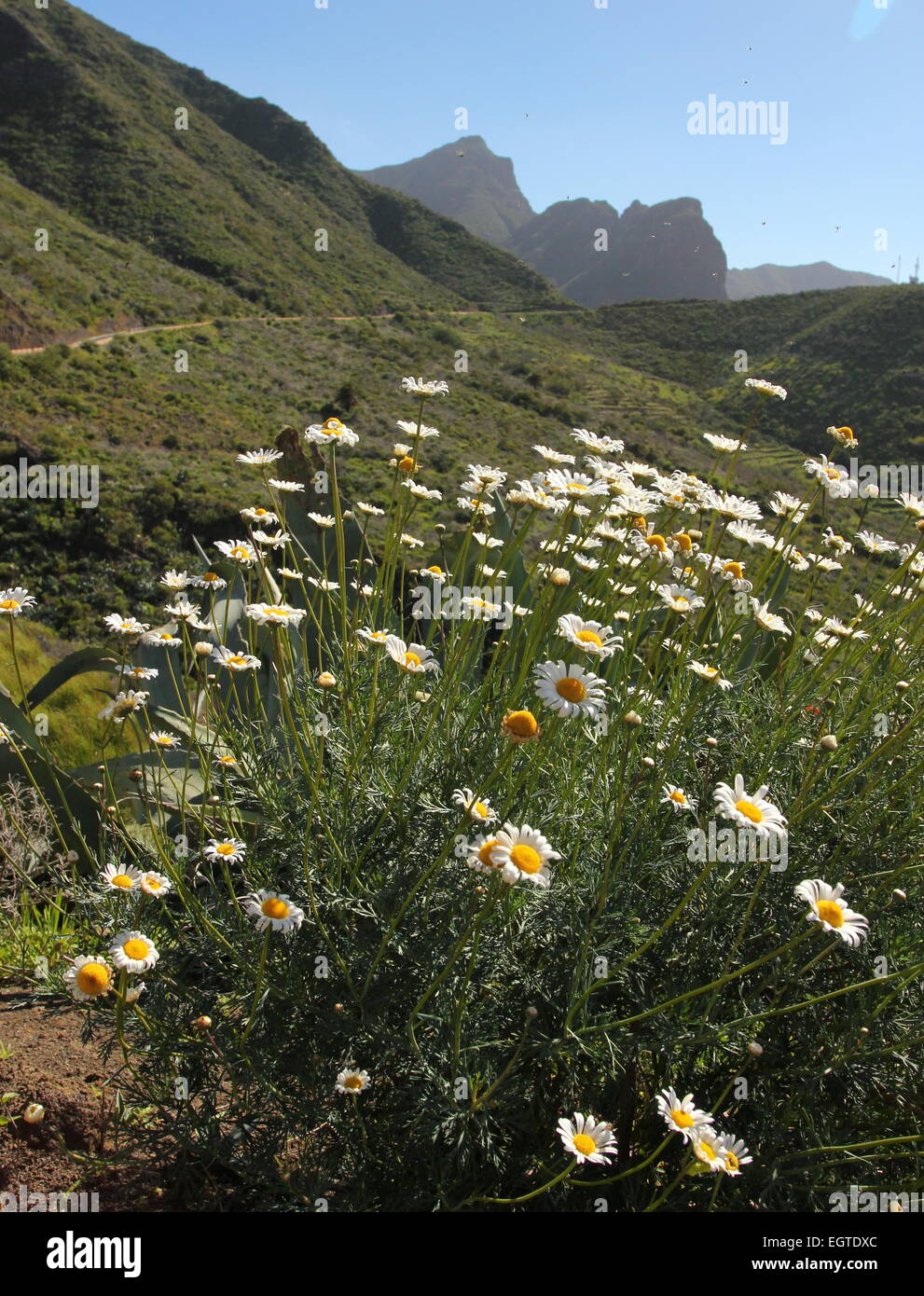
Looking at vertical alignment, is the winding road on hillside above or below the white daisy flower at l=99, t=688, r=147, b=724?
above

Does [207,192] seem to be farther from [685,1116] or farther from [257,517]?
[685,1116]

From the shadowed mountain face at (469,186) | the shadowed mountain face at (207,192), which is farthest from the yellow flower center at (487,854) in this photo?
the shadowed mountain face at (469,186)

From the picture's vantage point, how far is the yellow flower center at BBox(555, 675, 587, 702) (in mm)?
1637

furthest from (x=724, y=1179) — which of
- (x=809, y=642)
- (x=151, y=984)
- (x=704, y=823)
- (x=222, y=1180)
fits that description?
(x=809, y=642)

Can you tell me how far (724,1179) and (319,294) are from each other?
54173mm

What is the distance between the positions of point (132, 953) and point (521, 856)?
856 millimetres

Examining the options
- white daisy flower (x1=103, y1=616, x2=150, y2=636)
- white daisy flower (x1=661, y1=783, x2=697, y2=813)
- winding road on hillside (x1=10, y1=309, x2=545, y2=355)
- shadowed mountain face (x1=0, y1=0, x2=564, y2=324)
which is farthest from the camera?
shadowed mountain face (x1=0, y1=0, x2=564, y2=324)

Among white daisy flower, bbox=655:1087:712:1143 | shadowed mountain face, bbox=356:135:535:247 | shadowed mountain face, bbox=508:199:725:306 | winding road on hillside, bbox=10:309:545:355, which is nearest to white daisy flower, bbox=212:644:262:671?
white daisy flower, bbox=655:1087:712:1143

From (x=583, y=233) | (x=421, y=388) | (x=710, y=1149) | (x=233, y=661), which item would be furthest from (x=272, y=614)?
(x=583, y=233)

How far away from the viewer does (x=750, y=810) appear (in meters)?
1.65

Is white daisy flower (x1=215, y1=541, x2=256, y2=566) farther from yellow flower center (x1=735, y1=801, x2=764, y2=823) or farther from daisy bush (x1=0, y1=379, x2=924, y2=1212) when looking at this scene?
yellow flower center (x1=735, y1=801, x2=764, y2=823)

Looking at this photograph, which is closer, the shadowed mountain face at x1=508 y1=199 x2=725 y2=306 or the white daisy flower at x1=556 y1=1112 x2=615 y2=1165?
the white daisy flower at x1=556 y1=1112 x2=615 y2=1165

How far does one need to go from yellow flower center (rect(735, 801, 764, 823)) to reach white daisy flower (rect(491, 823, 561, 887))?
44 cm
